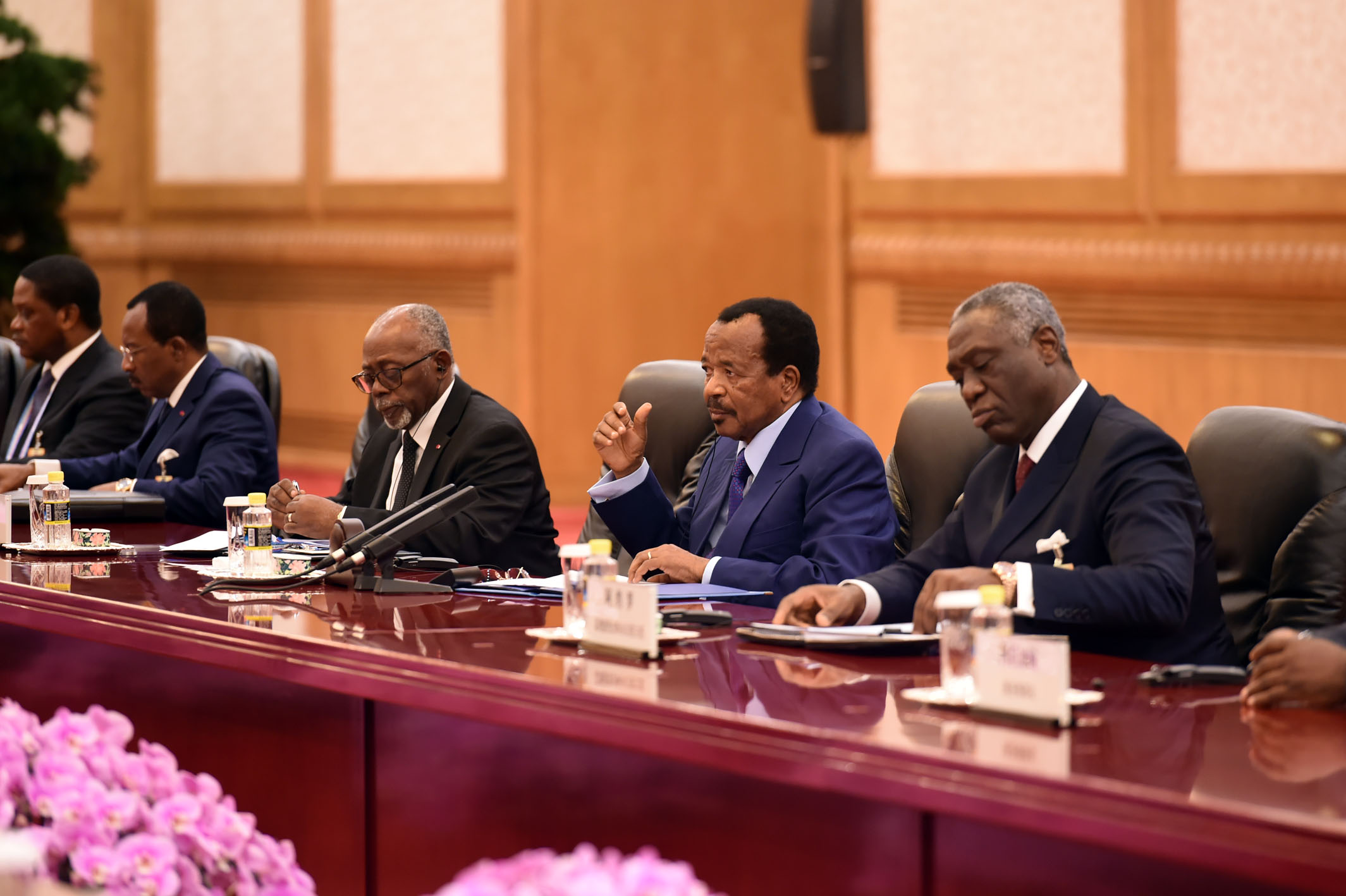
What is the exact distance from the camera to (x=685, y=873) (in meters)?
1.25

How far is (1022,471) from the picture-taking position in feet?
8.71

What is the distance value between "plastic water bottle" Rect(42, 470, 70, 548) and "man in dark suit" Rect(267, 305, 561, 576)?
22.3 inches

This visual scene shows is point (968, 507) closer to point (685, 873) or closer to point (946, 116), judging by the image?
point (685, 873)

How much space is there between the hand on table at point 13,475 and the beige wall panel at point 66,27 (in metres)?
5.68

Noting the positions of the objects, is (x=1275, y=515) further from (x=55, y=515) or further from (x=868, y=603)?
(x=55, y=515)

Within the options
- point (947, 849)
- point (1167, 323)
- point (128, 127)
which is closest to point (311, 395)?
point (128, 127)

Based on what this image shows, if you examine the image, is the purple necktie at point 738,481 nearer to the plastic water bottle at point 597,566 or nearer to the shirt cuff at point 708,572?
the shirt cuff at point 708,572

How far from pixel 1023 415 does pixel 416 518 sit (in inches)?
40.6

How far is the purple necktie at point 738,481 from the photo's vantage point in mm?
3330

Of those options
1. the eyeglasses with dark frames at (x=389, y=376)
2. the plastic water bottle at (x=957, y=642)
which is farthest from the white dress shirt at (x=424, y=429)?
the plastic water bottle at (x=957, y=642)

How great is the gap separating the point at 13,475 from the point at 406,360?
3.96 feet

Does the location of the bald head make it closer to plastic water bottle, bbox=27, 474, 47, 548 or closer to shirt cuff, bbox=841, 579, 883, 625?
plastic water bottle, bbox=27, 474, 47, 548

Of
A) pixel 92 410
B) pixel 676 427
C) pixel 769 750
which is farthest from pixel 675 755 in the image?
pixel 92 410

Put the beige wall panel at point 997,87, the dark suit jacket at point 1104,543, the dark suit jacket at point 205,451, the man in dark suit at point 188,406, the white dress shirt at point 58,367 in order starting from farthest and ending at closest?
the beige wall panel at point 997,87
the white dress shirt at point 58,367
the man in dark suit at point 188,406
the dark suit jacket at point 205,451
the dark suit jacket at point 1104,543
